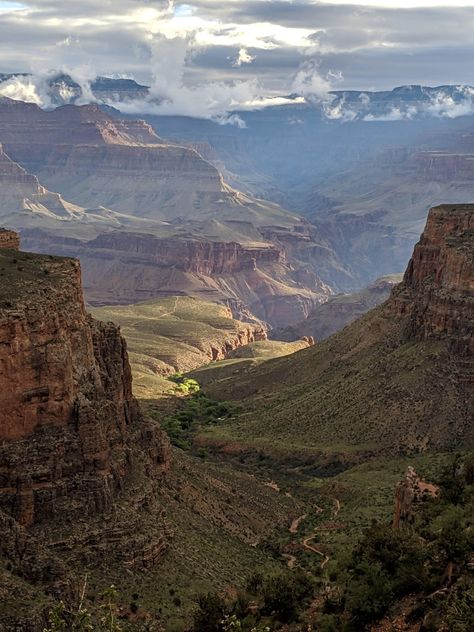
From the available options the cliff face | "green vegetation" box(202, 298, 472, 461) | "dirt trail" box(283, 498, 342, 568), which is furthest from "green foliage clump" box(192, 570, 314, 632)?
"green vegetation" box(202, 298, 472, 461)

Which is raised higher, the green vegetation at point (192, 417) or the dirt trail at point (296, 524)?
the dirt trail at point (296, 524)

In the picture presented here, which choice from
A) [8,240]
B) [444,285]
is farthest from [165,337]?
[8,240]

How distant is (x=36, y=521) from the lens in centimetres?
4972

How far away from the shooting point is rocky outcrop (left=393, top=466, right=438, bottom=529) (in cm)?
5178

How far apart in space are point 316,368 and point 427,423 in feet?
88.2

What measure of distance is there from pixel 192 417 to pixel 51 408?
5482 cm

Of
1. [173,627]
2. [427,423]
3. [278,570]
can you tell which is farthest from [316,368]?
[173,627]

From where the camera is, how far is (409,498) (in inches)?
2117

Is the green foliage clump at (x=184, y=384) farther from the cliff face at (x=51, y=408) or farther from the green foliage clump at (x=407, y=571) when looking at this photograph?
the green foliage clump at (x=407, y=571)

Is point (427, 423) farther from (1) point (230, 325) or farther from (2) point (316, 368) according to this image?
(1) point (230, 325)

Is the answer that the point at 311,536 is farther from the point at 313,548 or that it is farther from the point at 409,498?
the point at 409,498

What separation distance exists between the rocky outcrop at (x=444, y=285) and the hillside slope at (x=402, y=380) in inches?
3.8

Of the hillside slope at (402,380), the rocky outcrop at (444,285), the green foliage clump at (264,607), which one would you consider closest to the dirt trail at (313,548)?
the green foliage clump at (264,607)

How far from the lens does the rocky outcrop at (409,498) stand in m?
51.8
